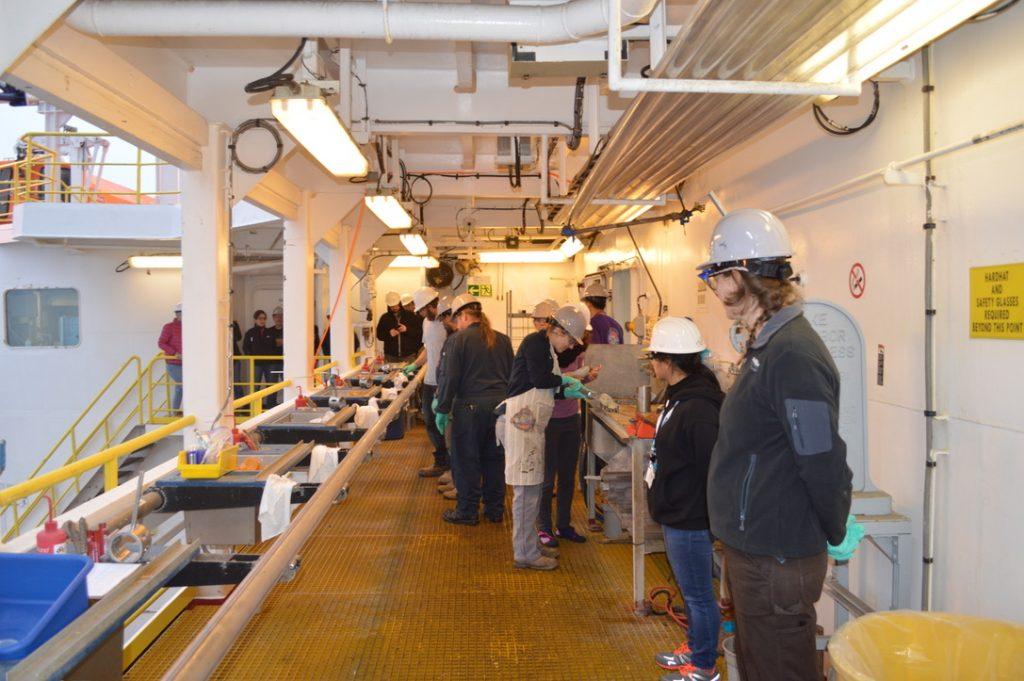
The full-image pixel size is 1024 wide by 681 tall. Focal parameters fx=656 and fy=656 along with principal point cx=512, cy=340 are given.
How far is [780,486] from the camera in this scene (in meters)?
1.87

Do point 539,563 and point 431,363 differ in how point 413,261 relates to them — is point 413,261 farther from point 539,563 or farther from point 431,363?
point 539,563

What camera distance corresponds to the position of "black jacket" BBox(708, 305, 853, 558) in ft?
5.85

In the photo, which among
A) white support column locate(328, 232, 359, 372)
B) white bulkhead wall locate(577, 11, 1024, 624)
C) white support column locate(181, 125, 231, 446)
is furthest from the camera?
white support column locate(328, 232, 359, 372)

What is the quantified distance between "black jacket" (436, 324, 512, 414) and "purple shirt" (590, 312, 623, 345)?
128 cm

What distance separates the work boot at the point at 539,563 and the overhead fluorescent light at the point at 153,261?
7792 millimetres

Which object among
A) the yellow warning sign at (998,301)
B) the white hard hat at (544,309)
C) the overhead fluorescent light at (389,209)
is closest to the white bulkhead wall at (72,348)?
the overhead fluorescent light at (389,209)

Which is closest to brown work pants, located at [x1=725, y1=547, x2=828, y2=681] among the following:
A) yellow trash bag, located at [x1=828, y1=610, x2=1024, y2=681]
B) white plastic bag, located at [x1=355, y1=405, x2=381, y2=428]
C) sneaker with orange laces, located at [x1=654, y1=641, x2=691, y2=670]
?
yellow trash bag, located at [x1=828, y1=610, x2=1024, y2=681]

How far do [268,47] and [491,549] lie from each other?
3.73 metres

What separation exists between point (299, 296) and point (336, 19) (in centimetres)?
449

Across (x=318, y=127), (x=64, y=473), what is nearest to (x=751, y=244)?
(x=318, y=127)

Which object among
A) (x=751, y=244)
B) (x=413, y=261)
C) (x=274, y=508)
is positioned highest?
(x=413, y=261)

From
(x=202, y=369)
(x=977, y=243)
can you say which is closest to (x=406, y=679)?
(x=202, y=369)

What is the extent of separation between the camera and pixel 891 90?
2.83 m

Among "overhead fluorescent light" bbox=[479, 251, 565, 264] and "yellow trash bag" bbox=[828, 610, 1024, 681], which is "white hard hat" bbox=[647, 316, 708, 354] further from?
"overhead fluorescent light" bbox=[479, 251, 565, 264]
